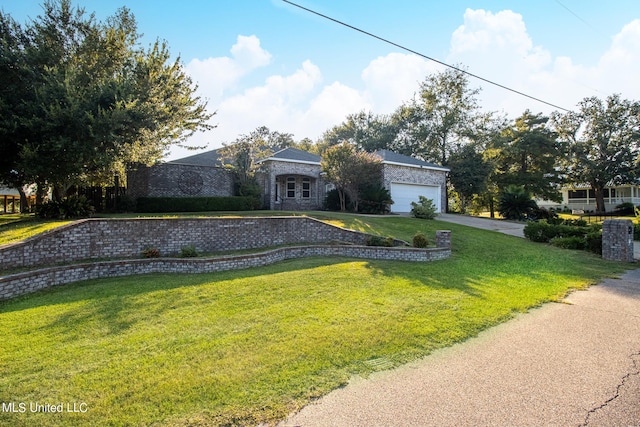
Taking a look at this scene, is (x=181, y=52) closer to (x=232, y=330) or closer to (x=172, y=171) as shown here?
(x=172, y=171)

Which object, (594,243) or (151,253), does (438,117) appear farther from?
(151,253)

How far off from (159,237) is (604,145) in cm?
4037

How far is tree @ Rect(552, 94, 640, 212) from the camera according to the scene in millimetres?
31672

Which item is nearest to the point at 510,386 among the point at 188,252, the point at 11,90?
the point at 188,252

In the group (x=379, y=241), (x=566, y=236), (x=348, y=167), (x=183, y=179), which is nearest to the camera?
(x=379, y=241)

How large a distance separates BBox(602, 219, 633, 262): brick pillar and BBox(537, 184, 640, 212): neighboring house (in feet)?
90.0

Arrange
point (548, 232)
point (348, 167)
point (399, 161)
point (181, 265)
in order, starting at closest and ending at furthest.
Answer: point (181, 265)
point (548, 232)
point (348, 167)
point (399, 161)

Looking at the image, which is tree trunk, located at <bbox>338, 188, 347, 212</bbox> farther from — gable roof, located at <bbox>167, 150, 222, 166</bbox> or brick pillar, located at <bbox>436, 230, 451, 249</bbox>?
brick pillar, located at <bbox>436, 230, 451, 249</bbox>

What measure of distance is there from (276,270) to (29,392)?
5399 mm

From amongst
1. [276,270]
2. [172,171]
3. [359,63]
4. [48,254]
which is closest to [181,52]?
[172,171]

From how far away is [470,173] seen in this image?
2795 cm

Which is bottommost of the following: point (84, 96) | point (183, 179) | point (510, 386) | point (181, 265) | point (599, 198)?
point (510, 386)

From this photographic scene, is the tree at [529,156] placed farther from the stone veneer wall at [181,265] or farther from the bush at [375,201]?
the stone veneer wall at [181,265]

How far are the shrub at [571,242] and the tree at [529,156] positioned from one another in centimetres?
1657
